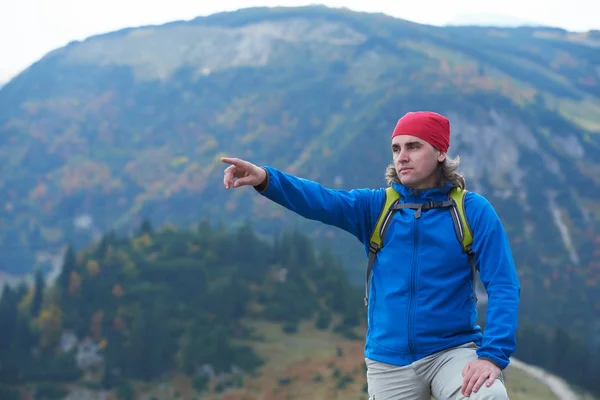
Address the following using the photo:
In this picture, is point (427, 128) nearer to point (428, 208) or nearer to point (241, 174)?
point (428, 208)

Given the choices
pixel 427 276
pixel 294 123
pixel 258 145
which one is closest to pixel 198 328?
pixel 258 145

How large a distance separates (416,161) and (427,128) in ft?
0.62

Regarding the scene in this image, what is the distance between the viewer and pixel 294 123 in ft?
294

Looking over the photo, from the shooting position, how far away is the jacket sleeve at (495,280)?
3223 mm

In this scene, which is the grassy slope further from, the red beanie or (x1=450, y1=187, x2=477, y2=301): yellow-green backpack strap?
(x1=450, y1=187, x2=477, y2=301): yellow-green backpack strap

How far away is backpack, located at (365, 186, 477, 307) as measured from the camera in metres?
3.46

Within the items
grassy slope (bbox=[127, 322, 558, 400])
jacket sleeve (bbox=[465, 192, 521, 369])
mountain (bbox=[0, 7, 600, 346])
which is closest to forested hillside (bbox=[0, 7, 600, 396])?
mountain (bbox=[0, 7, 600, 346])

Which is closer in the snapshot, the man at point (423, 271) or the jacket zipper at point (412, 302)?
the man at point (423, 271)

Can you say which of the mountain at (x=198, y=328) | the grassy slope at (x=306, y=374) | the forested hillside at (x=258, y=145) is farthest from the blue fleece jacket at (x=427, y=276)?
the forested hillside at (x=258, y=145)

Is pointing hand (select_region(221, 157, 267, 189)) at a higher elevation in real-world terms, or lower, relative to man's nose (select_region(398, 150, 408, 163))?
lower

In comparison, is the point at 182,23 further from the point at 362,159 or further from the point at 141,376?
the point at 141,376

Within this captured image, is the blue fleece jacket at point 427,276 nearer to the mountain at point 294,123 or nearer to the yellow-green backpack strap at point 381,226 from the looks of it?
the yellow-green backpack strap at point 381,226

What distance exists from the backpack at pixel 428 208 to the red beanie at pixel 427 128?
284 mm

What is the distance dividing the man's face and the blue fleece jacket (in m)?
0.08
